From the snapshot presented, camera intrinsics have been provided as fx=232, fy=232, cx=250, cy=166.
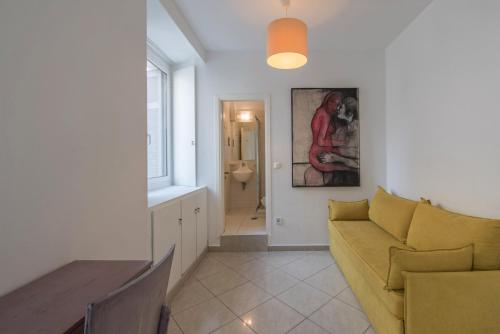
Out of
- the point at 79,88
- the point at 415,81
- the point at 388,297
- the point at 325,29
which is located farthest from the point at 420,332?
the point at 325,29

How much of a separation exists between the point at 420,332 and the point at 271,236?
2084mm

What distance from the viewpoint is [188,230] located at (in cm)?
250

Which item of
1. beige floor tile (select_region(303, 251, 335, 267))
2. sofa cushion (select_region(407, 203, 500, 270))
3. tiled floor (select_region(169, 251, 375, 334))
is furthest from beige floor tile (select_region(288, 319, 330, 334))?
beige floor tile (select_region(303, 251, 335, 267))

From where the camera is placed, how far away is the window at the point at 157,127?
278 centimetres

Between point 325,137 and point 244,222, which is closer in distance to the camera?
point 325,137

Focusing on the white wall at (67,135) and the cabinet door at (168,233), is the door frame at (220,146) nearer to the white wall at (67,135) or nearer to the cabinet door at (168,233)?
the cabinet door at (168,233)

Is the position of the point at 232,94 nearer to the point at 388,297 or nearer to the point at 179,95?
the point at 179,95

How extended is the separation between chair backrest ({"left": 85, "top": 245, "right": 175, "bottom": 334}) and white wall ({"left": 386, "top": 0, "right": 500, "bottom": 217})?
2130mm

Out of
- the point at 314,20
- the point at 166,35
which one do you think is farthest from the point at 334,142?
the point at 166,35

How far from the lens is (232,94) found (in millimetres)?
3178

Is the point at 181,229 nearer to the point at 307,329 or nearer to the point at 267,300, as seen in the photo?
the point at 267,300

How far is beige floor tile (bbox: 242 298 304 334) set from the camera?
68.3 inches

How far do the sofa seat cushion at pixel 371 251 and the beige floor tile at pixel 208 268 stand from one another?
1.42m

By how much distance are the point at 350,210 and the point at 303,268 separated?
92cm
